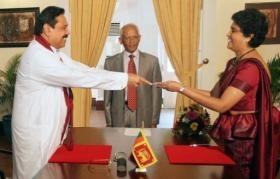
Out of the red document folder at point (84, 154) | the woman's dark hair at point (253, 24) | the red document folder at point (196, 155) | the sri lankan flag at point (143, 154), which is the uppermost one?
the woman's dark hair at point (253, 24)

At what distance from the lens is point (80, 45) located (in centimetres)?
482

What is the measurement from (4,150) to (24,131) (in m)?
2.74

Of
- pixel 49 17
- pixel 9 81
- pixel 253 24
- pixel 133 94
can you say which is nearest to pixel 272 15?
pixel 133 94

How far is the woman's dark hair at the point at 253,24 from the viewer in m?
2.02

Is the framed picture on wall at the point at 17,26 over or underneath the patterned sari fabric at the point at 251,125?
over

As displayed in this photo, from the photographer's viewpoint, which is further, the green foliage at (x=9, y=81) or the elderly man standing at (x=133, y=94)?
the green foliage at (x=9, y=81)

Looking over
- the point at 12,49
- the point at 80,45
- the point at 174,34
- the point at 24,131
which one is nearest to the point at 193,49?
the point at 174,34

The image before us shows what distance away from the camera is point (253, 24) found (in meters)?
2.03

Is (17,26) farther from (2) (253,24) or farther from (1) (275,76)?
(2) (253,24)

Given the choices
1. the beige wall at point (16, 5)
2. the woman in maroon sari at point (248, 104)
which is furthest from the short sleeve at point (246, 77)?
the beige wall at point (16, 5)

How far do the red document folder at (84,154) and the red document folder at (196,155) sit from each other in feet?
1.19

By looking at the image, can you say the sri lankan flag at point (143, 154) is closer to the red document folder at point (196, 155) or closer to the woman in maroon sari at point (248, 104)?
the red document folder at point (196, 155)

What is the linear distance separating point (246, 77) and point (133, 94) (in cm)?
171

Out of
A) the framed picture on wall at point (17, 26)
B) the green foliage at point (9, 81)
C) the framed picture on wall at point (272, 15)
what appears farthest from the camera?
the framed picture on wall at point (17, 26)
